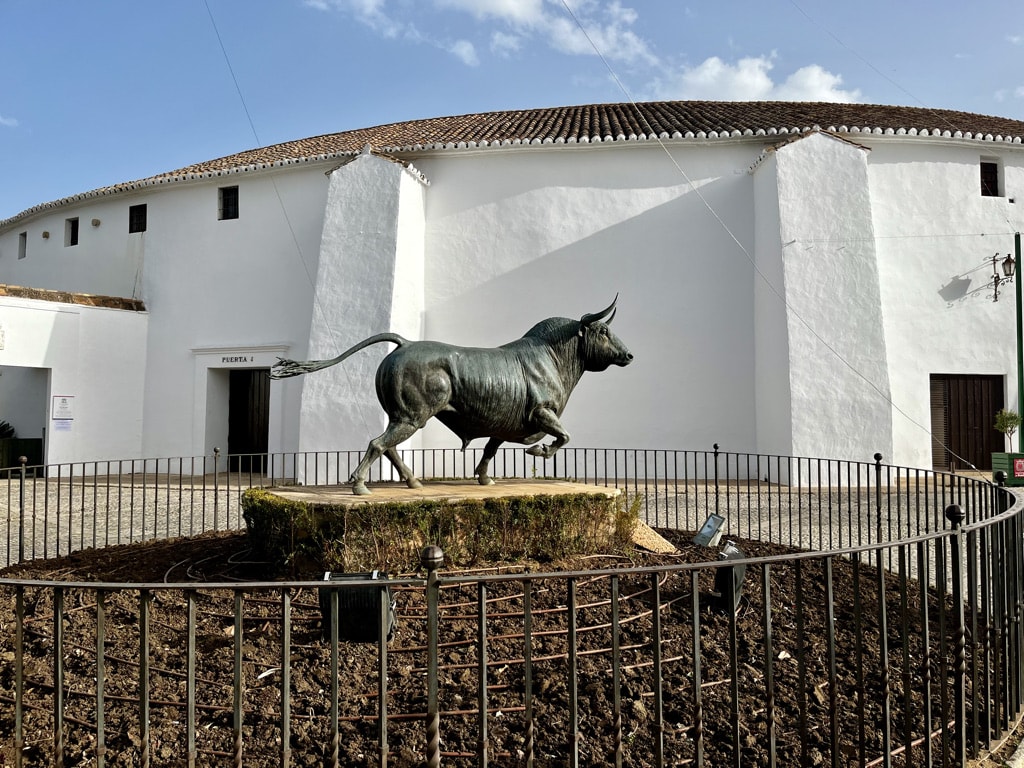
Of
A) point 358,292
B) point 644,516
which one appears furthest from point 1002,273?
point 358,292

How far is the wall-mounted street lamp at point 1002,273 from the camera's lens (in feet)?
43.6

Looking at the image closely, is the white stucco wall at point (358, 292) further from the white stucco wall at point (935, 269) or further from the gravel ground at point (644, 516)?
the white stucco wall at point (935, 269)

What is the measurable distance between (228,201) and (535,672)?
48.0ft

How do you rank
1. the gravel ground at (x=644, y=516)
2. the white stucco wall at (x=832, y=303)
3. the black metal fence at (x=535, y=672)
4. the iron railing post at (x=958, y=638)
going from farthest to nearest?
the white stucco wall at (x=832, y=303) < the gravel ground at (x=644, y=516) < the iron railing post at (x=958, y=638) < the black metal fence at (x=535, y=672)

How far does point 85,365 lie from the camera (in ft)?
46.8

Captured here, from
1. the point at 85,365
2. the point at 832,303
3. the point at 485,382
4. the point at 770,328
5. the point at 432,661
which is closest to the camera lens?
the point at 432,661

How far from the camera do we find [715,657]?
3693 millimetres

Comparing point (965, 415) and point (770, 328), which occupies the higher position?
point (770, 328)

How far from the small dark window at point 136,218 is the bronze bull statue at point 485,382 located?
529 inches

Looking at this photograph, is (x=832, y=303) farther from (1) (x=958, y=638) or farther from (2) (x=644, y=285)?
(1) (x=958, y=638)

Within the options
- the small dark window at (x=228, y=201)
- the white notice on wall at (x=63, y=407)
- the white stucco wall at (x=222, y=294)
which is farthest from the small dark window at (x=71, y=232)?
the white notice on wall at (x=63, y=407)

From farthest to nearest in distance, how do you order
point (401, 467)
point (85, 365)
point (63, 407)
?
point (85, 365) < point (63, 407) < point (401, 467)

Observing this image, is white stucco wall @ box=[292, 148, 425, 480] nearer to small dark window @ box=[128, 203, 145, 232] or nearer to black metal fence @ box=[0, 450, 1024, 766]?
small dark window @ box=[128, 203, 145, 232]

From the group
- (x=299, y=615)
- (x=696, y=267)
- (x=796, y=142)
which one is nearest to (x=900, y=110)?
(x=796, y=142)
